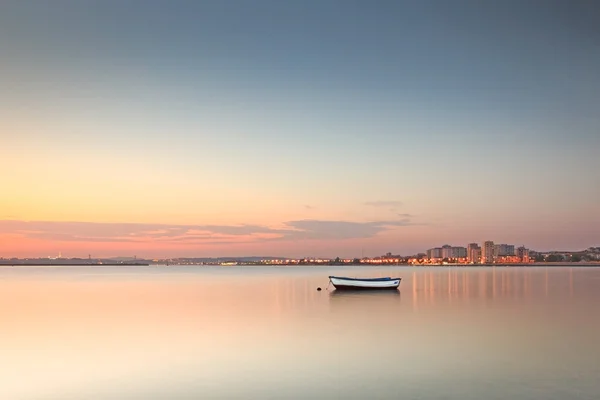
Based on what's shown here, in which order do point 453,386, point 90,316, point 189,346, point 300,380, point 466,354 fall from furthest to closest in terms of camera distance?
point 90,316 < point 189,346 < point 466,354 < point 300,380 < point 453,386

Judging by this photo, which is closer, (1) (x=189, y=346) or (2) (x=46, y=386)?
(2) (x=46, y=386)

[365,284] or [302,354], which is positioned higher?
[365,284]

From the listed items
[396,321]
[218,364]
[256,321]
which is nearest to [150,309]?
[256,321]

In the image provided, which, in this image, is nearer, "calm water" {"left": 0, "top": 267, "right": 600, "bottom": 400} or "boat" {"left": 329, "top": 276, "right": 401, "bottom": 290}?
"calm water" {"left": 0, "top": 267, "right": 600, "bottom": 400}

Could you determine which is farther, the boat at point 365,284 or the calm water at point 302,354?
the boat at point 365,284

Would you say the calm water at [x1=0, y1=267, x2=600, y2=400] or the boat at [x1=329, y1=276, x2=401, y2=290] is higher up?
the boat at [x1=329, y1=276, x2=401, y2=290]

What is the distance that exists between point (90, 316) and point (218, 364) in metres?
19.9

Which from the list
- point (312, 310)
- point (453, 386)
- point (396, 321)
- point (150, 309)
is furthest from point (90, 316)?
point (453, 386)

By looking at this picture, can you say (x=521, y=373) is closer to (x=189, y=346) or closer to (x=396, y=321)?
(x=189, y=346)

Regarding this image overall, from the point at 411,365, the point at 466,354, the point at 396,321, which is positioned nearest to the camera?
the point at 411,365

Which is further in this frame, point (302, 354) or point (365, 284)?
point (365, 284)

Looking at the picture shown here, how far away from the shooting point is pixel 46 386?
58.1 feet

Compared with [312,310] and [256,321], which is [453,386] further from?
[312,310]

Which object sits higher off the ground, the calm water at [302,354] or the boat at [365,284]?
the boat at [365,284]
